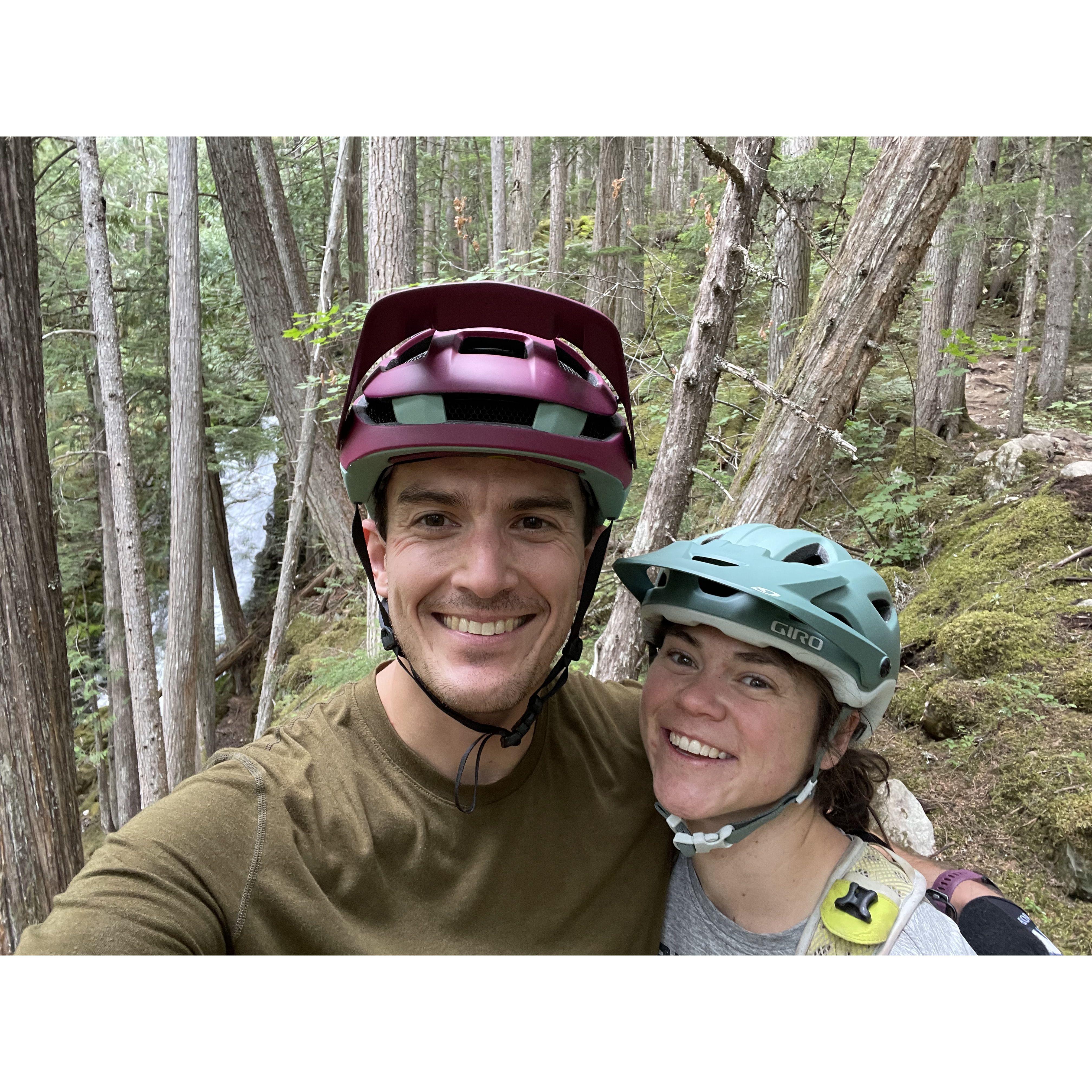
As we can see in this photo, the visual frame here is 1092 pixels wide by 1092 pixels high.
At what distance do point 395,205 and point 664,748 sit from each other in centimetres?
668

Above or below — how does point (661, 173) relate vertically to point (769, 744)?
above

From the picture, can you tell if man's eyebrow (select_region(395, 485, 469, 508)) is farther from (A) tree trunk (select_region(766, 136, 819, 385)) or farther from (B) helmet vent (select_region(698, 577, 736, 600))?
(A) tree trunk (select_region(766, 136, 819, 385))

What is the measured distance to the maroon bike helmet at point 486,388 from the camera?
1.74 metres

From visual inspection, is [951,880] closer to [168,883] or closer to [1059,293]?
[168,883]

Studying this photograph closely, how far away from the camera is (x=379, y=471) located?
1888 mm

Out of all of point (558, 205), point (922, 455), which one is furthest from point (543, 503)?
point (558, 205)

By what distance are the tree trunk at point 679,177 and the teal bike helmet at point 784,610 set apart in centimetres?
2077

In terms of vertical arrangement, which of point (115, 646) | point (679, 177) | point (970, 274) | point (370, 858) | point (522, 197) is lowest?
point (115, 646)

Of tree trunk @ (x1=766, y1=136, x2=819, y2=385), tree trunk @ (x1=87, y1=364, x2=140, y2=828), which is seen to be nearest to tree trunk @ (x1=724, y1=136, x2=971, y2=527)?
tree trunk @ (x1=766, y1=136, x2=819, y2=385)

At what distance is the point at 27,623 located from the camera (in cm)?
374

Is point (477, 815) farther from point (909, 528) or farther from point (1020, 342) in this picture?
point (1020, 342)

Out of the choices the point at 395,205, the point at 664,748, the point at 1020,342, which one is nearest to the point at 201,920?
the point at 664,748

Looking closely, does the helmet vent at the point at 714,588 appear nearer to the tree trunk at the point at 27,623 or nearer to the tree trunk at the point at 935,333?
the tree trunk at the point at 27,623

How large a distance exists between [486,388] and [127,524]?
8.48m
